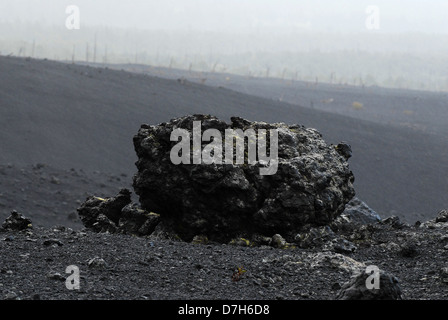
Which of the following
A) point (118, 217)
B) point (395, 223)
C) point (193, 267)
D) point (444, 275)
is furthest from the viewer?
point (118, 217)

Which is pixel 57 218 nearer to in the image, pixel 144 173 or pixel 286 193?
pixel 144 173

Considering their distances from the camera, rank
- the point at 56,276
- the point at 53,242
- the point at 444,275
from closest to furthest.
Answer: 1. the point at 56,276
2. the point at 444,275
3. the point at 53,242

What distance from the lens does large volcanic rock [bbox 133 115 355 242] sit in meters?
8.55


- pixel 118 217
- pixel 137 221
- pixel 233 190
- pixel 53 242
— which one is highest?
pixel 233 190

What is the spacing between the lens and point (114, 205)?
10039 millimetres

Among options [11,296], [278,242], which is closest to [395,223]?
[278,242]

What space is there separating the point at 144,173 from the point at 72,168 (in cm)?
1613

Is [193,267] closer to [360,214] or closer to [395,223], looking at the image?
[395,223]

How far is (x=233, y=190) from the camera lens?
28.0ft

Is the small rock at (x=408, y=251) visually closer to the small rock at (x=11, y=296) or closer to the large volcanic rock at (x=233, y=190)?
the large volcanic rock at (x=233, y=190)

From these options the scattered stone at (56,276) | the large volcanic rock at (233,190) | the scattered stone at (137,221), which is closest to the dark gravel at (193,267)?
the scattered stone at (56,276)

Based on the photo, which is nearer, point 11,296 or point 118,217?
point 11,296

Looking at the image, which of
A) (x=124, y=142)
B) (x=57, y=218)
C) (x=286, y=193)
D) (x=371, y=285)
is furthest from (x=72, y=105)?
(x=371, y=285)

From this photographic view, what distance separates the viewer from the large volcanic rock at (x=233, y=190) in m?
8.55
